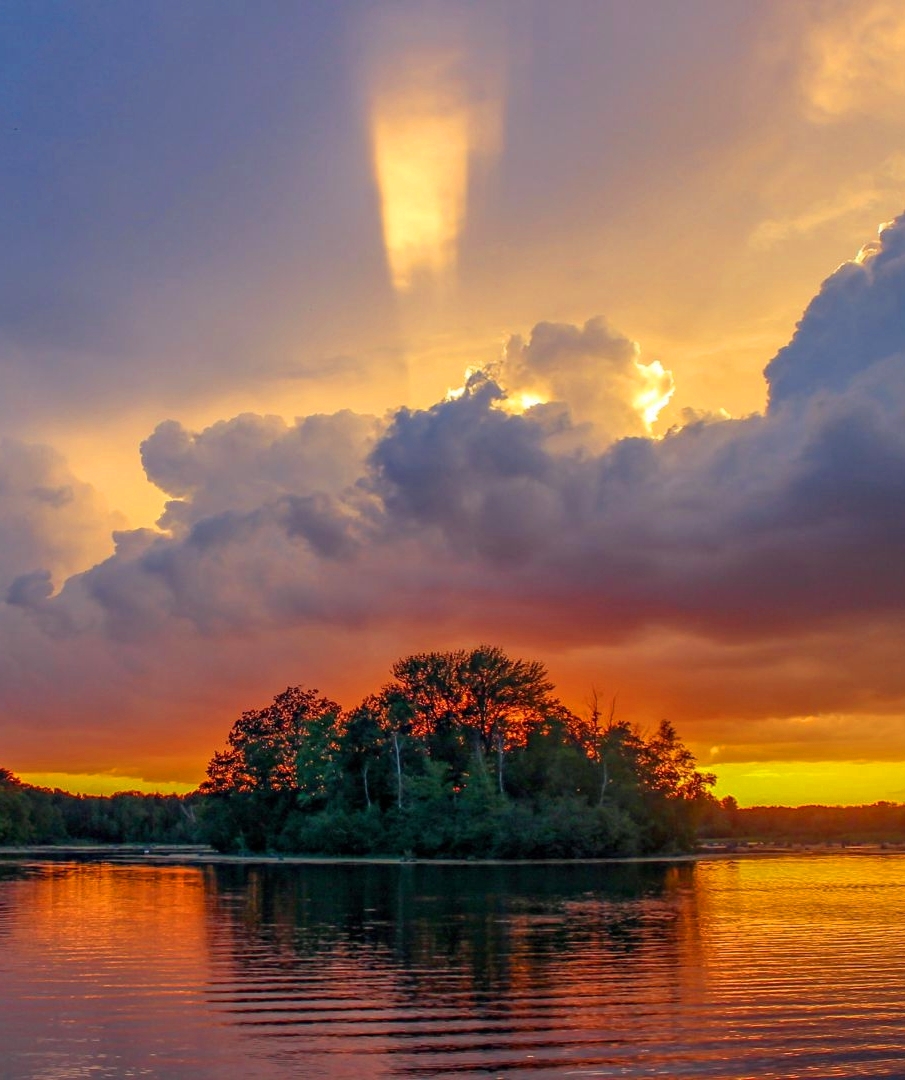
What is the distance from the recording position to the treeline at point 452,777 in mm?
117938

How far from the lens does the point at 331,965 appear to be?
111ft

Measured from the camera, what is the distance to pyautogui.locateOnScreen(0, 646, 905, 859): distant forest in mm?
118000

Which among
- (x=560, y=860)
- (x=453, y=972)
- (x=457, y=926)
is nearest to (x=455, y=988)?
(x=453, y=972)

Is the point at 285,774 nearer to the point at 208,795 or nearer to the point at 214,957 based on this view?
the point at 208,795

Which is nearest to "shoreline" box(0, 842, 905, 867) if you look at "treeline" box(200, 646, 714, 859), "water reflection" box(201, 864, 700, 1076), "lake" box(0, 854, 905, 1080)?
"treeline" box(200, 646, 714, 859)

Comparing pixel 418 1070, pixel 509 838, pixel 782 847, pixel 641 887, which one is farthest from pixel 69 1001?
pixel 782 847

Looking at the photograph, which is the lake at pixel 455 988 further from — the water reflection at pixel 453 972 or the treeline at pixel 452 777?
the treeline at pixel 452 777

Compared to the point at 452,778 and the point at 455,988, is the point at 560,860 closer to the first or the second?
the point at 452,778

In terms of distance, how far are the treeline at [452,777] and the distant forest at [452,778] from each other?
16cm

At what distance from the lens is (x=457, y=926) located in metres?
45.5

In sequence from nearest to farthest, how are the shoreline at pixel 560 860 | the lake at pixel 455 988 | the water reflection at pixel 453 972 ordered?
the lake at pixel 455 988
the water reflection at pixel 453 972
the shoreline at pixel 560 860

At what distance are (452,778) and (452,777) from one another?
117mm

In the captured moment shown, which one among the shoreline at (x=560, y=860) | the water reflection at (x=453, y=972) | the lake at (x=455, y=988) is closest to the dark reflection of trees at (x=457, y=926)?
the water reflection at (x=453, y=972)

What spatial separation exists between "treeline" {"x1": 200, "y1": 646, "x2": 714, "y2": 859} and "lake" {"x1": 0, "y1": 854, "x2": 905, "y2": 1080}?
56541 millimetres
